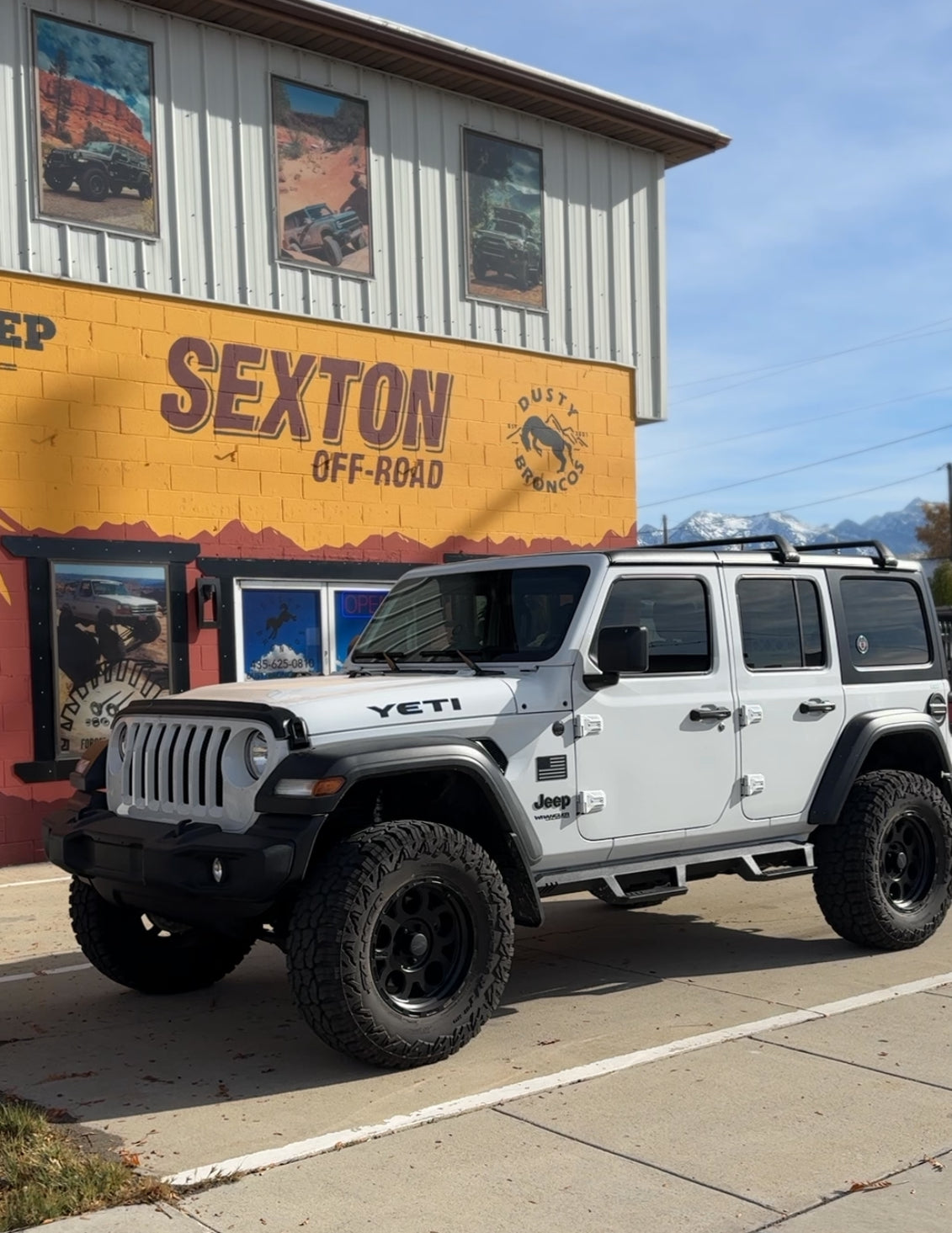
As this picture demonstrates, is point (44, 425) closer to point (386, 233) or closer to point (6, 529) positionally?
point (6, 529)

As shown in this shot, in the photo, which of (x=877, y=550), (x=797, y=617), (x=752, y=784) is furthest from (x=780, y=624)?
(x=877, y=550)

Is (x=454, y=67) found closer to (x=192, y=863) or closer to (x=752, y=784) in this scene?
(x=752, y=784)

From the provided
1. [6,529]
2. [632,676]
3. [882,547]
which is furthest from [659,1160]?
[6,529]

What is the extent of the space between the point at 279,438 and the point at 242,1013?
23.8 ft

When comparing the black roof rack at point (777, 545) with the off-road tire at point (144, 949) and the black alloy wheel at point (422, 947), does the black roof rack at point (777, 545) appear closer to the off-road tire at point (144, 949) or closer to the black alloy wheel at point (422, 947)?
the black alloy wheel at point (422, 947)

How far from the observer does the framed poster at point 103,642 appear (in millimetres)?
11359

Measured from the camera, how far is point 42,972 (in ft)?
24.3

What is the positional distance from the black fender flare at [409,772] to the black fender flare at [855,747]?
1809 millimetres

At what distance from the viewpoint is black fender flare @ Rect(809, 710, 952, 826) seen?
6906mm

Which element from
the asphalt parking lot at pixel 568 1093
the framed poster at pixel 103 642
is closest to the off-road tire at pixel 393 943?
the asphalt parking lot at pixel 568 1093

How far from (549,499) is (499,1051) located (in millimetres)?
9743

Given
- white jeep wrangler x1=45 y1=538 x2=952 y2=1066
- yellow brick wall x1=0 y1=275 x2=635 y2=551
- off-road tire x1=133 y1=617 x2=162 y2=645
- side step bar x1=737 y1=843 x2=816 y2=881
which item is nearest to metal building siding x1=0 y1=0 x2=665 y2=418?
yellow brick wall x1=0 y1=275 x2=635 y2=551

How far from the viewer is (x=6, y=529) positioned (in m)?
11.1

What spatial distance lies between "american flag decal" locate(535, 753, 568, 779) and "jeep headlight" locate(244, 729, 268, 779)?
1.16 meters
